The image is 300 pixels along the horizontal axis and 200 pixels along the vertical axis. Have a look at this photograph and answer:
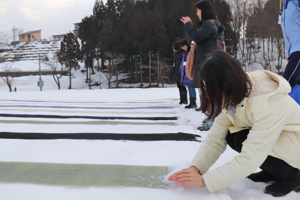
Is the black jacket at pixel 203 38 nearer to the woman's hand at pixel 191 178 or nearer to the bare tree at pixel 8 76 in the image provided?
the woman's hand at pixel 191 178

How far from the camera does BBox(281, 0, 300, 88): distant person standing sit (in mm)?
1732

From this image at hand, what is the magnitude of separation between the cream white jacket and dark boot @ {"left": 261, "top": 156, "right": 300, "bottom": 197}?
0.09 feet

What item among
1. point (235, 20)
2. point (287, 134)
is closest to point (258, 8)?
point (235, 20)

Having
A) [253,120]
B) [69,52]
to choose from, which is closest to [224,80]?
[253,120]

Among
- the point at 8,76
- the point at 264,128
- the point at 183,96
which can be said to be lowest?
the point at 183,96

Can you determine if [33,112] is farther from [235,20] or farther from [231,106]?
[235,20]

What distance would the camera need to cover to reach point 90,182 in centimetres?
141

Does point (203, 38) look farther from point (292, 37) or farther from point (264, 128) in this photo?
point (264, 128)

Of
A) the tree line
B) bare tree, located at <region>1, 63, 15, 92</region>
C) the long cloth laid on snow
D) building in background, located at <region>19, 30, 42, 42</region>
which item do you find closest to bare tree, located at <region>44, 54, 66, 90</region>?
the tree line

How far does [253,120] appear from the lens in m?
1.09

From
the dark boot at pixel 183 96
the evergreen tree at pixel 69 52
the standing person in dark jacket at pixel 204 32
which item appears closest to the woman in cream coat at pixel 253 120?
the standing person in dark jacket at pixel 204 32

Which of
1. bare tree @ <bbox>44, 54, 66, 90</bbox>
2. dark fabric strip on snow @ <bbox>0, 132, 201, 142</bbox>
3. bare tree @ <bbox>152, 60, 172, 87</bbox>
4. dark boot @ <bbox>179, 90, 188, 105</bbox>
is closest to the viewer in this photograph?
dark fabric strip on snow @ <bbox>0, 132, 201, 142</bbox>

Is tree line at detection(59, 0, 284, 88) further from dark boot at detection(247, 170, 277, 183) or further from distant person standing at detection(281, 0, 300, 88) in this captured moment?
dark boot at detection(247, 170, 277, 183)

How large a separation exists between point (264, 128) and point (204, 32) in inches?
76.6
